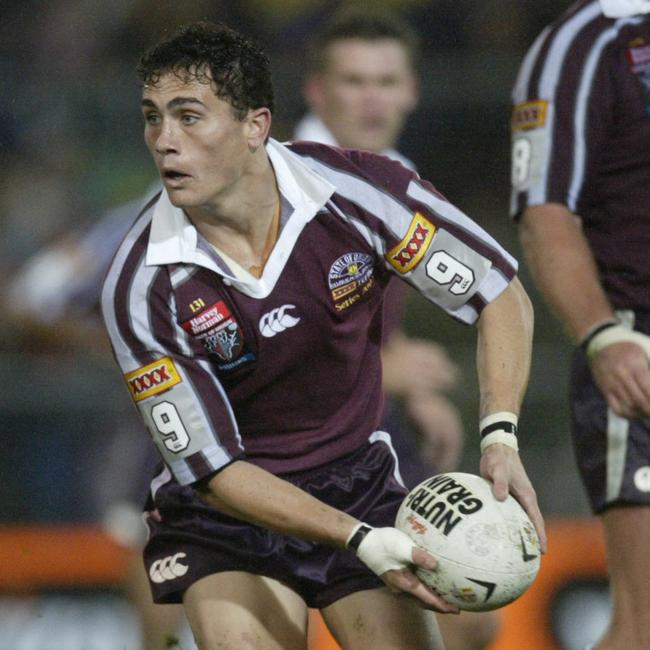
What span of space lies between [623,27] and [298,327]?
1.36 metres

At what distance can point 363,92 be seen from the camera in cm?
614

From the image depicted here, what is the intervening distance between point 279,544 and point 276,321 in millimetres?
576

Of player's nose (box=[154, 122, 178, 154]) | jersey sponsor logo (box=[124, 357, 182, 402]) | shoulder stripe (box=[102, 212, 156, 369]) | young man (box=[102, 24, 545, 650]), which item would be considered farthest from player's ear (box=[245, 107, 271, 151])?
jersey sponsor logo (box=[124, 357, 182, 402])

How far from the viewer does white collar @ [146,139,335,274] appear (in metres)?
3.83

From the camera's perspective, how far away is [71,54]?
8414 millimetres

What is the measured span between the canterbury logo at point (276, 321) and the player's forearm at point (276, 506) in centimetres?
33

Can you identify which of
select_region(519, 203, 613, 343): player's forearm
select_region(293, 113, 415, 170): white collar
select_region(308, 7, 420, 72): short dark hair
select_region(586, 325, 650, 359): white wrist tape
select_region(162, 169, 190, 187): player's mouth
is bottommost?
select_region(586, 325, 650, 359): white wrist tape

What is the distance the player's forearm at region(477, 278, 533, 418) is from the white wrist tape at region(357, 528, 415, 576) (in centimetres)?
46

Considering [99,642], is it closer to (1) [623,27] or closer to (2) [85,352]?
(2) [85,352]

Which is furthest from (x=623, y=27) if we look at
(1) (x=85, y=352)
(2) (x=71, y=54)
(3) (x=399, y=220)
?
(2) (x=71, y=54)

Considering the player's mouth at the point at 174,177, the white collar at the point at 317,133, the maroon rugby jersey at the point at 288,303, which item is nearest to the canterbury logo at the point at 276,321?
the maroon rugby jersey at the point at 288,303

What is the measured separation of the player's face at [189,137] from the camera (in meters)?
3.78

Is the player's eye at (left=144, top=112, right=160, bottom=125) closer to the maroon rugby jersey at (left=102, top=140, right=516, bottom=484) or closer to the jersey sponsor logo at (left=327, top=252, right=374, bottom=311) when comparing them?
the maroon rugby jersey at (left=102, top=140, right=516, bottom=484)

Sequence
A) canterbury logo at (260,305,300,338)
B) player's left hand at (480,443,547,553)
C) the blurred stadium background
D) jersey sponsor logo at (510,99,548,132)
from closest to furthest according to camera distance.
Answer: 1. player's left hand at (480,443,547,553)
2. canterbury logo at (260,305,300,338)
3. jersey sponsor logo at (510,99,548,132)
4. the blurred stadium background
